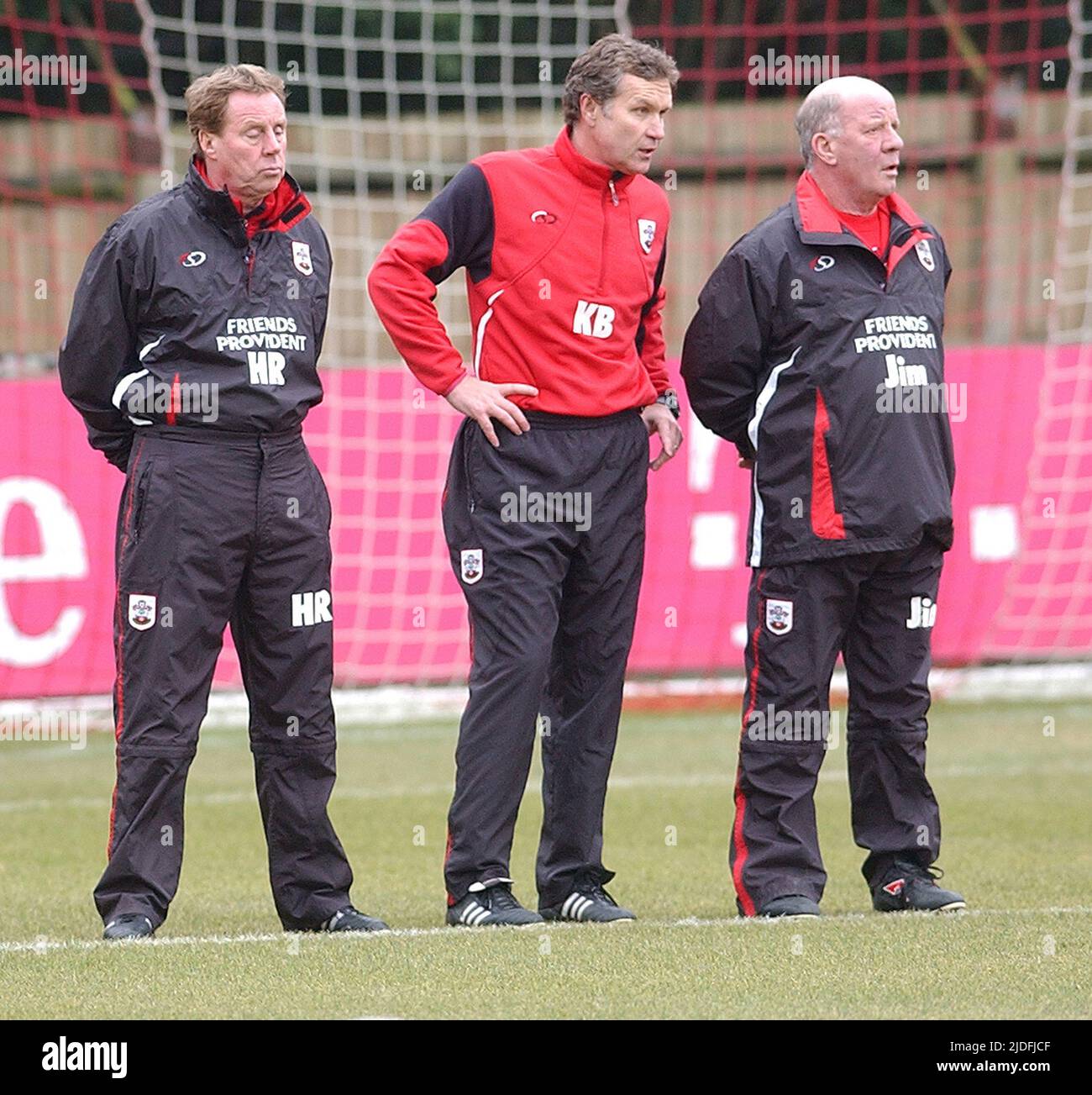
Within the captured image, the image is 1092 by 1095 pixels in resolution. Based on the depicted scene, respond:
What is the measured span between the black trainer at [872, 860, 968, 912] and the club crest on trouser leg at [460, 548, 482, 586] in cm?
141

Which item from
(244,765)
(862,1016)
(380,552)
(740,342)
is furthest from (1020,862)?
(380,552)

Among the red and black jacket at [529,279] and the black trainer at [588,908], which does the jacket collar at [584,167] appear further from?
the black trainer at [588,908]

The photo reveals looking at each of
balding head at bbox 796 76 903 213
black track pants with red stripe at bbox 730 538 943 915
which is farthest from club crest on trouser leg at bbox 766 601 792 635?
balding head at bbox 796 76 903 213

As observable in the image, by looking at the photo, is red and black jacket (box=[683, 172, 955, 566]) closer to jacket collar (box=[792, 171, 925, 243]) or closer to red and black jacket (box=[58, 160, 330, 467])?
jacket collar (box=[792, 171, 925, 243])

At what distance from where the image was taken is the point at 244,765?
9.75 metres

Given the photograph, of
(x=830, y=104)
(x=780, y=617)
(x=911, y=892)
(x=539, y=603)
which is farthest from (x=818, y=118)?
(x=911, y=892)

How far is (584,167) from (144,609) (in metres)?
1.64

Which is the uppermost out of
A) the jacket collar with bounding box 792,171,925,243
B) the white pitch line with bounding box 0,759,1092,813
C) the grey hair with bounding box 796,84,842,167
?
the grey hair with bounding box 796,84,842,167

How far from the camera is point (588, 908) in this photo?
5891 mm

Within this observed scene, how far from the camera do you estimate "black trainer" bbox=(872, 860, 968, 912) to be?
593cm

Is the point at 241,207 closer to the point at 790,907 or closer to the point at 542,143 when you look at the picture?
the point at 790,907
